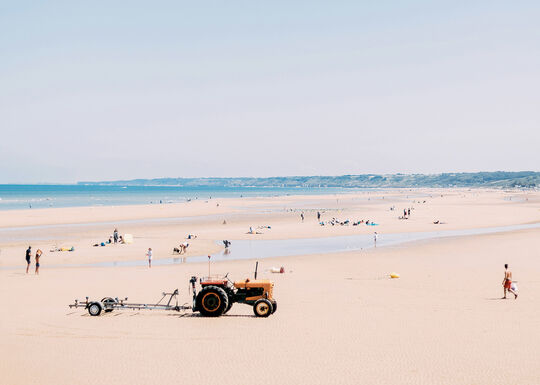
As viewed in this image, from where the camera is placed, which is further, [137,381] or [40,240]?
[40,240]

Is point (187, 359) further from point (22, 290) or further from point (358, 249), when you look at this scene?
point (358, 249)

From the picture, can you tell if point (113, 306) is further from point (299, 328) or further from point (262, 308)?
point (299, 328)

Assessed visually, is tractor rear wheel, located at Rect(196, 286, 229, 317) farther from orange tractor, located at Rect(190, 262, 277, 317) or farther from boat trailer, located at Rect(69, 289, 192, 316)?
boat trailer, located at Rect(69, 289, 192, 316)

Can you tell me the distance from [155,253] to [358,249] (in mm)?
14989

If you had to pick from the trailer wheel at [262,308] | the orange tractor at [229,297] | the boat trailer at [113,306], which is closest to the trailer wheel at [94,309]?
the boat trailer at [113,306]

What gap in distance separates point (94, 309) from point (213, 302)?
13.7 ft

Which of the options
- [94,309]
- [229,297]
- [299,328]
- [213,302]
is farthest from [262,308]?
[94,309]

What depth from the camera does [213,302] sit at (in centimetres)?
1822

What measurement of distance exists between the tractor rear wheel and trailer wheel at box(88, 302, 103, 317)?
3.47m

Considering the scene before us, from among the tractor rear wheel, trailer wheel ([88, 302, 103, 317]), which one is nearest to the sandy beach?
trailer wheel ([88, 302, 103, 317])

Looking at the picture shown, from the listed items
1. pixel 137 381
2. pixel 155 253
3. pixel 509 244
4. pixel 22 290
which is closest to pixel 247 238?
pixel 155 253

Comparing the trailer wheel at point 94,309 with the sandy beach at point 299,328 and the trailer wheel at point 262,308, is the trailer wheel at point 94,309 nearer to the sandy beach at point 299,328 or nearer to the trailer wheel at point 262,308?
the sandy beach at point 299,328

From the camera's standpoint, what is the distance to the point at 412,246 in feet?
133

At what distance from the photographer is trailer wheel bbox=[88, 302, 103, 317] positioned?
18266 millimetres
